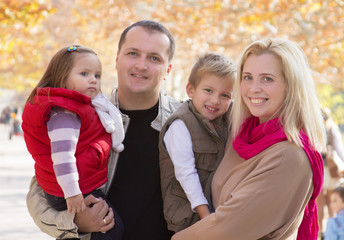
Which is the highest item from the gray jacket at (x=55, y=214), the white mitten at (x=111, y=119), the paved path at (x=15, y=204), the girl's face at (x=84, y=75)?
the girl's face at (x=84, y=75)

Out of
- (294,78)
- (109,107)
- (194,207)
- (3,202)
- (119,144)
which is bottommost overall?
(3,202)

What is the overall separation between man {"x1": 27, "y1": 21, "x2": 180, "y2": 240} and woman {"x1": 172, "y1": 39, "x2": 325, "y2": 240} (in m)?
0.50

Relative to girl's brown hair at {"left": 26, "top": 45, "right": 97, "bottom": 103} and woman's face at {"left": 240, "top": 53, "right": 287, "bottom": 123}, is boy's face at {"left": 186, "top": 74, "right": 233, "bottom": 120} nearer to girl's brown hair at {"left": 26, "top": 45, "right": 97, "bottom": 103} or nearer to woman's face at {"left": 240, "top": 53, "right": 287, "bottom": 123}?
woman's face at {"left": 240, "top": 53, "right": 287, "bottom": 123}

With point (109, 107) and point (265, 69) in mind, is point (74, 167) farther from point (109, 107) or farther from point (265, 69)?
point (265, 69)

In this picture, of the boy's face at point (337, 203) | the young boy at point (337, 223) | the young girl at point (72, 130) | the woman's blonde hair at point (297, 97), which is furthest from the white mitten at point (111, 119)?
the boy's face at point (337, 203)

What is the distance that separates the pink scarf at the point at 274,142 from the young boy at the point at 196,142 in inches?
14.6

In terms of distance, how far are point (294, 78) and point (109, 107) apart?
136 cm

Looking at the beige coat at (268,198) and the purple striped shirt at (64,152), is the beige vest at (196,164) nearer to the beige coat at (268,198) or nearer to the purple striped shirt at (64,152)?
the beige coat at (268,198)

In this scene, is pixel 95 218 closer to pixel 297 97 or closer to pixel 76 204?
pixel 76 204

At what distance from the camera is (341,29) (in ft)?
37.0

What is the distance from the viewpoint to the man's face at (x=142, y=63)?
3738 millimetres

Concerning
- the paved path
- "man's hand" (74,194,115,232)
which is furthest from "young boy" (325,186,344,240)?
the paved path

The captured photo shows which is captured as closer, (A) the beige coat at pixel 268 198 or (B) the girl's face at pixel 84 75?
(A) the beige coat at pixel 268 198

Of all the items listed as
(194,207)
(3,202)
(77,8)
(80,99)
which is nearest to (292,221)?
(194,207)
